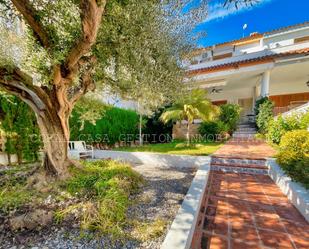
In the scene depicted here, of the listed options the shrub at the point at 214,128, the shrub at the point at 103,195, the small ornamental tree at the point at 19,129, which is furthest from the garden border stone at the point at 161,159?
the shrub at the point at 214,128

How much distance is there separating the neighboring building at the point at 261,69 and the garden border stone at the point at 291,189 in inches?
256

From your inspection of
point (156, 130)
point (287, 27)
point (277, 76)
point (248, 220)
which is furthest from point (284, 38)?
point (248, 220)

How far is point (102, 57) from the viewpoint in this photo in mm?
4992

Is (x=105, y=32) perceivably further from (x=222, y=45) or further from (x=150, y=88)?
(x=222, y=45)

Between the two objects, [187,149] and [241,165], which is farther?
[187,149]

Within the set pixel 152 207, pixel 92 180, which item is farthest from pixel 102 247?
pixel 92 180

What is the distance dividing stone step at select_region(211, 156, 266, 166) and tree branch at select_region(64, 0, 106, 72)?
696 centimetres

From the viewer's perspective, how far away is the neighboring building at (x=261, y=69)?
13.9 m

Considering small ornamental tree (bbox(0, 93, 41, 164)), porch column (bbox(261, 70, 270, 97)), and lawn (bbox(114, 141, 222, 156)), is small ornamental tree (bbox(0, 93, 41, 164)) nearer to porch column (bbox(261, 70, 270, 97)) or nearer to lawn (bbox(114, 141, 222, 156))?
lawn (bbox(114, 141, 222, 156))

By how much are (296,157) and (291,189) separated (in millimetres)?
1398

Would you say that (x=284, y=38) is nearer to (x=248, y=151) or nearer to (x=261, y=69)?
(x=261, y=69)

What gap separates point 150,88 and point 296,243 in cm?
478

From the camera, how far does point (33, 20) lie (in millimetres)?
3693

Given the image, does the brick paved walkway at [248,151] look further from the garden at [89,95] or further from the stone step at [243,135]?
the stone step at [243,135]
